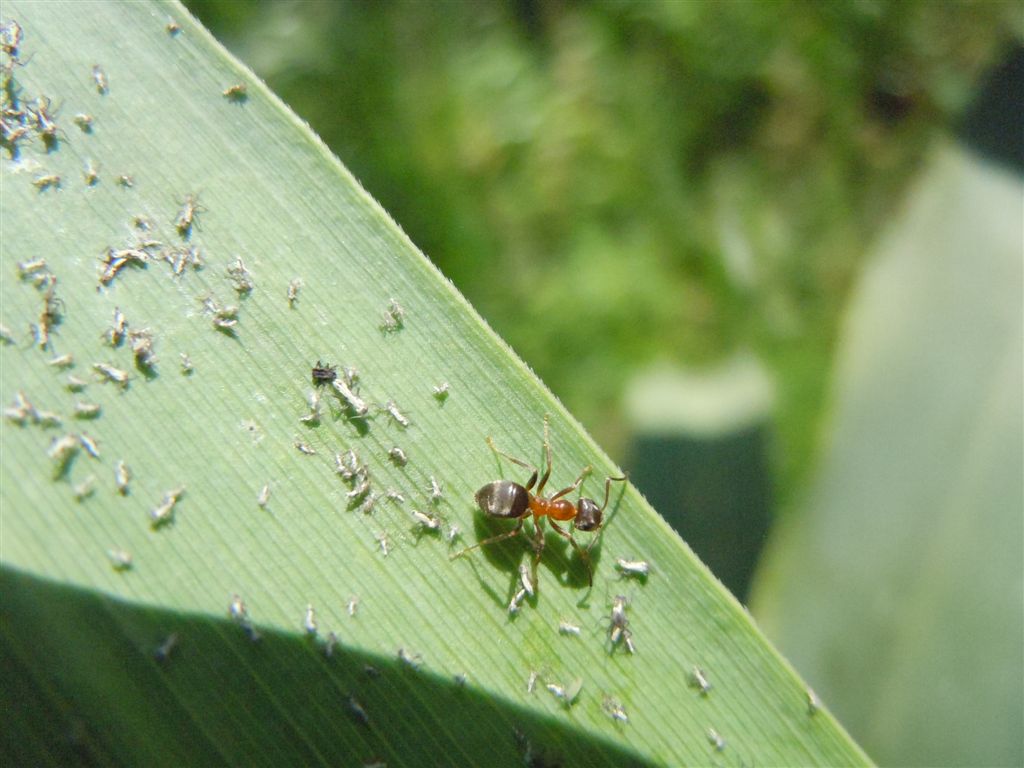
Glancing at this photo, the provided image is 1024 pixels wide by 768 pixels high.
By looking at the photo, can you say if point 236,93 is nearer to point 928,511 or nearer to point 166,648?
point 166,648

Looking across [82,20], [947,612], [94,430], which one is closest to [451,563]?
[94,430]

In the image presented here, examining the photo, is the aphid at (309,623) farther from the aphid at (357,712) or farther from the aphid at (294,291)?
the aphid at (294,291)

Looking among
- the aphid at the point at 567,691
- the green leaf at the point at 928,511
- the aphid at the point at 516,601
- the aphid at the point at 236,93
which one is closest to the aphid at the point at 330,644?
the aphid at the point at 516,601

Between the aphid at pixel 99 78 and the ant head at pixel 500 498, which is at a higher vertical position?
the aphid at pixel 99 78

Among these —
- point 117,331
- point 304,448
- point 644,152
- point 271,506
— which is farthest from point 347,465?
point 644,152

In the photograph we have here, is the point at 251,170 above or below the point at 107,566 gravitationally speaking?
above

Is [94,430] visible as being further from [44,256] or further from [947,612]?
[947,612]

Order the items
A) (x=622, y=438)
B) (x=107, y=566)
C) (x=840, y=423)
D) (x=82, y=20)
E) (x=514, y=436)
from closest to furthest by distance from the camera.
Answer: (x=107, y=566)
(x=82, y=20)
(x=514, y=436)
(x=840, y=423)
(x=622, y=438)

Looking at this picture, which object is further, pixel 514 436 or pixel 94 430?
pixel 514 436

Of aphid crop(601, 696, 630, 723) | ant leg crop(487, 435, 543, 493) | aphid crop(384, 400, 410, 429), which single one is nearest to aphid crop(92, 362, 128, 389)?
aphid crop(384, 400, 410, 429)
